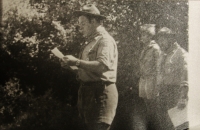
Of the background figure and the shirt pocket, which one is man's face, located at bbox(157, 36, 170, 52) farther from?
the shirt pocket

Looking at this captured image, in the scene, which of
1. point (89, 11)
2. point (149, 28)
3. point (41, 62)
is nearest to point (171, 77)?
point (149, 28)

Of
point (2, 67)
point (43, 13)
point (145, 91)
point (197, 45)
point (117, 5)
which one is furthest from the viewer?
point (197, 45)

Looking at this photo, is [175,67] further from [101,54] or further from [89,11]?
[89,11]

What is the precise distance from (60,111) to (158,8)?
5.73ft

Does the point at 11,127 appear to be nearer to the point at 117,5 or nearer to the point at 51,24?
the point at 51,24

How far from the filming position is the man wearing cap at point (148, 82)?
331cm

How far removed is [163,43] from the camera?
3557 mm

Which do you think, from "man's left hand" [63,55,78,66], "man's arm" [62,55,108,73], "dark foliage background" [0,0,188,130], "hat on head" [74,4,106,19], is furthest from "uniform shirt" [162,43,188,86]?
"man's left hand" [63,55,78,66]

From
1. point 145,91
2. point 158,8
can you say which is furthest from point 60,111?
point 158,8

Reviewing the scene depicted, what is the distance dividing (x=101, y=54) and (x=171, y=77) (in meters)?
1.26

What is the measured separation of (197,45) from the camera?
4.05m

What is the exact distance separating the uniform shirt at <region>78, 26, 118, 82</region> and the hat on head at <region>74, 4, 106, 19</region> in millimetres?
139

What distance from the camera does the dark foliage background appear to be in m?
2.38

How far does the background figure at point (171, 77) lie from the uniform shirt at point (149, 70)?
99 mm
